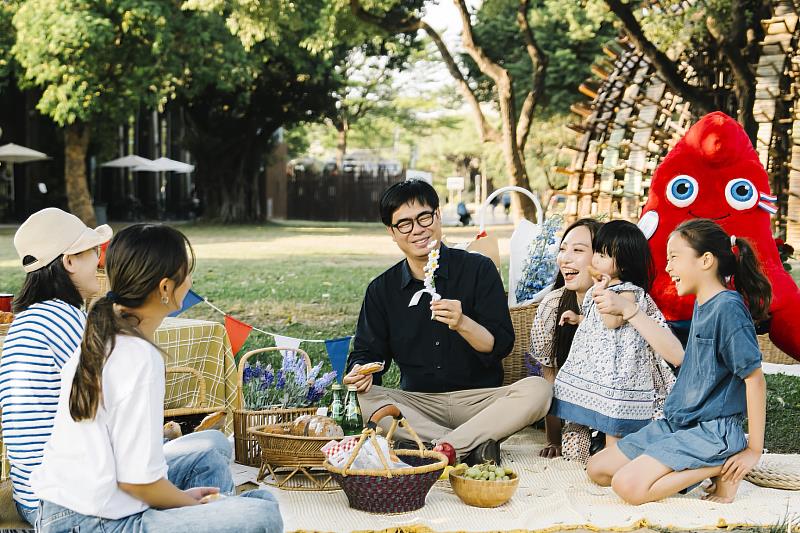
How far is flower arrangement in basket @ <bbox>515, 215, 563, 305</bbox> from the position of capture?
5.76 metres

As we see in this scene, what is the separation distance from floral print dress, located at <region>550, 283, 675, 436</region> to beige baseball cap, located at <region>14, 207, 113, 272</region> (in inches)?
89.2

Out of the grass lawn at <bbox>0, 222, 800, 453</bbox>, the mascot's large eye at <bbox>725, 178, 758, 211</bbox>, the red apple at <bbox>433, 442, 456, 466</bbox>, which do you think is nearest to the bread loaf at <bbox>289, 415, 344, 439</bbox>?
the red apple at <bbox>433, 442, 456, 466</bbox>

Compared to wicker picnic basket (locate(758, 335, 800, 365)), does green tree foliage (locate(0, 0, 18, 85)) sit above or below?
above

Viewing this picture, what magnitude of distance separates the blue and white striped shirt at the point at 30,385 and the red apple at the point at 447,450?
1.77m

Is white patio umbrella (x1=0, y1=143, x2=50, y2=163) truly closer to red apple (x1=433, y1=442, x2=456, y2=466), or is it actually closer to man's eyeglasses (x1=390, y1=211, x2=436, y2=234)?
man's eyeglasses (x1=390, y1=211, x2=436, y2=234)

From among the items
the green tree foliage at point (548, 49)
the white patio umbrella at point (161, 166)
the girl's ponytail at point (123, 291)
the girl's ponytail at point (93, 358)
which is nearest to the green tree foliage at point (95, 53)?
the white patio umbrella at point (161, 166)

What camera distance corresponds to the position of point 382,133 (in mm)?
60750

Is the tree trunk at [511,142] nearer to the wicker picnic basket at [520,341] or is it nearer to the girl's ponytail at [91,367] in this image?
the wicker picnic basket at [520,341]

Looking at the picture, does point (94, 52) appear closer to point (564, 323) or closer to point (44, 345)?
point (564, 323)

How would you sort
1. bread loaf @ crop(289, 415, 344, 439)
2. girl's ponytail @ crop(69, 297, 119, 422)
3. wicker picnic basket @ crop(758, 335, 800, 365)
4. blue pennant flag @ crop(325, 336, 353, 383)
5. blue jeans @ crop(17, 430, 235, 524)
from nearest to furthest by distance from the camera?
1. girl's ponytail @ crop(69, 297, 119, 422)
2. blue jeans @ crop(17, 430, 235, 524)
3. bread loaf @ crop(289, 415, 344, 439)
4. blue pennant flag @ crop(325, 336, 353, 383)
5. wicker picnic basket @ crop(758, 335, 800, 365)

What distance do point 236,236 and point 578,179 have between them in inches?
534

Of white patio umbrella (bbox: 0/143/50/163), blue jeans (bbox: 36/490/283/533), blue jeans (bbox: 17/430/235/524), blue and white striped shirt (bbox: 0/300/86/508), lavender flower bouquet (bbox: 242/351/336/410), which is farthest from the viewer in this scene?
white patio umbrella (bbox: 0/143/50/163)

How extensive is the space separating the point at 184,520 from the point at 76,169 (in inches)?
881

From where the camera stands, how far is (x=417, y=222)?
4.61 meters
